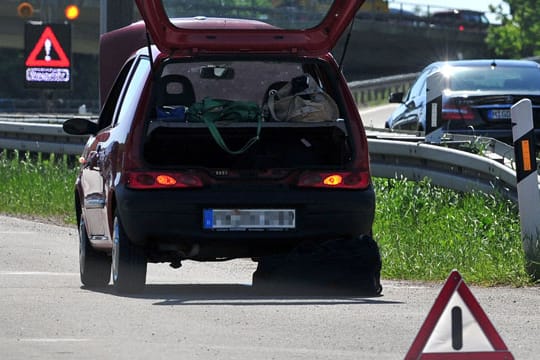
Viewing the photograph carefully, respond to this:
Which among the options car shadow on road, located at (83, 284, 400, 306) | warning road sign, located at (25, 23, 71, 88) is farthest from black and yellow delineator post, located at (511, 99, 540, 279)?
warning road sign, located at (25, 23, 71, 88)

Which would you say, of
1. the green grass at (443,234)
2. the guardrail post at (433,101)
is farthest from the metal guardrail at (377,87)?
the green grass at (443,234)

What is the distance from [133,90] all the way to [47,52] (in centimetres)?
2030

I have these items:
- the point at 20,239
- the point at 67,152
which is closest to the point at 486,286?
the point at 20,239

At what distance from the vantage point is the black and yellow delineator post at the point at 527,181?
12422 mm

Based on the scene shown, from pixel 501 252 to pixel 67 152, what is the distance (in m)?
13.3

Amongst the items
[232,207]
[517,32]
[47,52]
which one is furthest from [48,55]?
[517,32]

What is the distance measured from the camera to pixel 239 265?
1502cm

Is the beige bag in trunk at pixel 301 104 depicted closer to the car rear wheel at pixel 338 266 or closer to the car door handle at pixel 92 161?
A: the car rear wheel at pixel 338 266

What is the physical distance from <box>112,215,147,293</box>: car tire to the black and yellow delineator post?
8.69ft

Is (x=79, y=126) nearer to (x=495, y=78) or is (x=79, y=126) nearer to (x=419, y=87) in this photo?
(x=495, y=78)

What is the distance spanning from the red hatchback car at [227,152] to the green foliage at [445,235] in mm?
1476

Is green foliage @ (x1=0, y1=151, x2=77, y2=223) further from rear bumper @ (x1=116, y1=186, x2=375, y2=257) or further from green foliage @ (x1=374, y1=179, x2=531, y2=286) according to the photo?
rear bumper @ (x1=116, y1=186, x2=375, y2=257)

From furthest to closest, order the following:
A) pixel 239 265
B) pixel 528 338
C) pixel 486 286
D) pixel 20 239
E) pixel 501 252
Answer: pixel 20 239, pixel 239 265, pixel 501 252, pixel 486 286, pixel 528 338

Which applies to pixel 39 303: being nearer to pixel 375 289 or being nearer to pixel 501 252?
pixel 375 289
